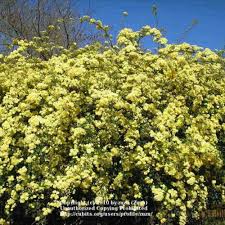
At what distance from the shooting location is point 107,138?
210 inches

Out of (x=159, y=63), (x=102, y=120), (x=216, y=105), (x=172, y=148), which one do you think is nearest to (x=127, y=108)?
(x=102, y=120)

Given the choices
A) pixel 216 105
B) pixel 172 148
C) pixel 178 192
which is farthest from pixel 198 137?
pixel 216 105

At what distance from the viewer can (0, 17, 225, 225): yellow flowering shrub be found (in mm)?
5176

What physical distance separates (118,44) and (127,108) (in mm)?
1891

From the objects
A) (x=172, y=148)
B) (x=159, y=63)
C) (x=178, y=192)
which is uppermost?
(x=159, y=63)

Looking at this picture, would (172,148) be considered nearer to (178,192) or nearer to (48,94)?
(178,192)

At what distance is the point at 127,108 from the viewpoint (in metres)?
5.53

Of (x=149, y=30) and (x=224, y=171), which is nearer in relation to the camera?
(x=224, y=171)

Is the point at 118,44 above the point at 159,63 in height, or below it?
above

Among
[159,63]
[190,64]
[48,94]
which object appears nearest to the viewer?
[48,94]

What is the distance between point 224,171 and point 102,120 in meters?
1.77

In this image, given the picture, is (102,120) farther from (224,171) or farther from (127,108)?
(224,171)

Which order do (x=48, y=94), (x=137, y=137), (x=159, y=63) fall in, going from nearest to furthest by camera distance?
(x=137, y=137)
(x=48, y=94)
(x=159, y=63)

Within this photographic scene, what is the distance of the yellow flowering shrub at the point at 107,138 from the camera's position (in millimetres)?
5176
